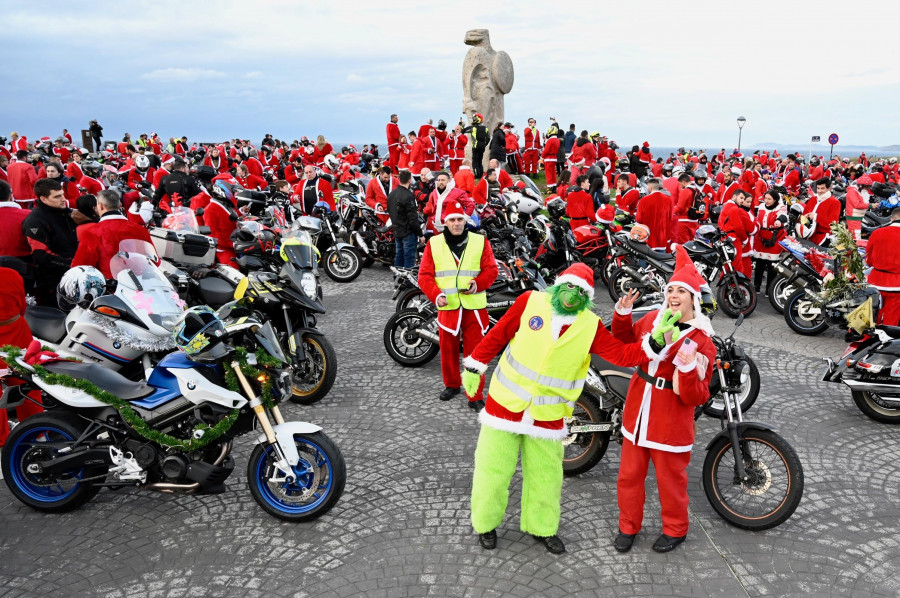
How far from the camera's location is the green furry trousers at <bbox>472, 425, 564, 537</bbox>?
399 cm

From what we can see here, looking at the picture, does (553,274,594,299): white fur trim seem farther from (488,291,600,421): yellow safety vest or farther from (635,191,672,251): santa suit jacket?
(635,191,672,251): santa suit jacket

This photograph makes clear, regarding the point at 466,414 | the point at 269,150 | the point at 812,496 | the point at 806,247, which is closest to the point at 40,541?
the point at 466,414

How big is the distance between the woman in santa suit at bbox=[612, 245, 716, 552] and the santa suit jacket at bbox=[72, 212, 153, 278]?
15.3ft

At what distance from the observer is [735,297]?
384 inches

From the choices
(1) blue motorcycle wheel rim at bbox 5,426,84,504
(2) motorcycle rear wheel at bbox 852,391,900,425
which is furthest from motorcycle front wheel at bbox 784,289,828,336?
(1) blue motorcycle wheel rim at bbox 5,426,84,504

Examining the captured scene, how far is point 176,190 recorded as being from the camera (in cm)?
1134

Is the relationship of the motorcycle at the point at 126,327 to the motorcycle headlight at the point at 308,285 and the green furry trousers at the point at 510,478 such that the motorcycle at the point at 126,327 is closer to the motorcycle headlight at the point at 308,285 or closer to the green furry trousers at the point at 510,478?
the motorcycle headlight at the point at 308,285

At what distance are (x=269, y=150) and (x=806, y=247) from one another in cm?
2352

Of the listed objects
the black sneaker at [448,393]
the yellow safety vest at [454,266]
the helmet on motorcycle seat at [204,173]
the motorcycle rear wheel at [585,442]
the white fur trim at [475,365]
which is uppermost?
the helmet on motorcycle seat at [204,173]

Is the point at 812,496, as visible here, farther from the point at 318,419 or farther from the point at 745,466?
the point at 318,419

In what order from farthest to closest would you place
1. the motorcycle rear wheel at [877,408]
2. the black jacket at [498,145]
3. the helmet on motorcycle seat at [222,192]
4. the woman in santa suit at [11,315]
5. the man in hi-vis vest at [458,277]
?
1. the black jacket at [498,145]
2. the helmet on motorcycle seat at [222,192]
3. the man in hi-vis vest at [458,277]
4. the motorcycle rear wheel at [877,408]
5. the woman in santa suit at [11,315]

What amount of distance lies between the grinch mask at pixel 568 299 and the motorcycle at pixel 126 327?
295 cm

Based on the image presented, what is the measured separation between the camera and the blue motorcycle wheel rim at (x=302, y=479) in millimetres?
4258

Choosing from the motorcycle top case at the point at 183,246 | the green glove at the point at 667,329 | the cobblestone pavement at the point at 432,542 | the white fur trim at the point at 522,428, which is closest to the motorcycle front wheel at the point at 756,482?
the cobblestone pavement at the point at 432,542
